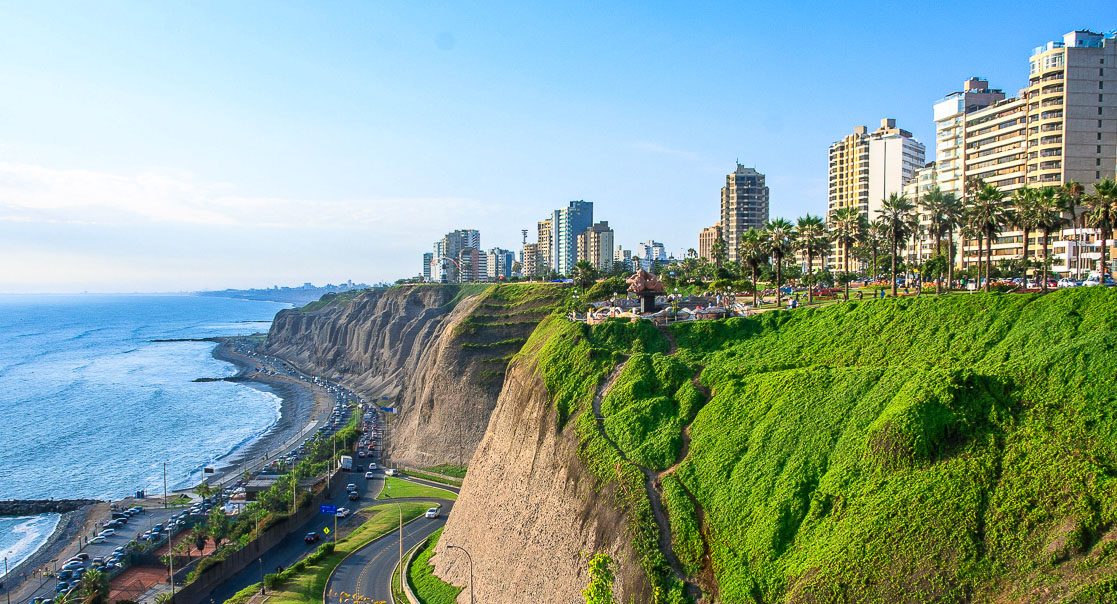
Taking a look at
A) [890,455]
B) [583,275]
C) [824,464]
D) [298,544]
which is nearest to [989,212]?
[890,455]

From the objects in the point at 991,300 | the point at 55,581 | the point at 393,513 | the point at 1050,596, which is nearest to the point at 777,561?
the point at 1050,596

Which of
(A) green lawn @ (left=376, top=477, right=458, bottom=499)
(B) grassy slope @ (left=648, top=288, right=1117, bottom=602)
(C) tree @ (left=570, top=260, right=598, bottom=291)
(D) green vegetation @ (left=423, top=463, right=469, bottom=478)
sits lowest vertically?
(A) green lawn @ (left=376, top=477, right=458, bottom=499)

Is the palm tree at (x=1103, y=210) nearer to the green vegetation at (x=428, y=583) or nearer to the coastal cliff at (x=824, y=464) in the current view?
the coastal cliff at (x=824, y=464)

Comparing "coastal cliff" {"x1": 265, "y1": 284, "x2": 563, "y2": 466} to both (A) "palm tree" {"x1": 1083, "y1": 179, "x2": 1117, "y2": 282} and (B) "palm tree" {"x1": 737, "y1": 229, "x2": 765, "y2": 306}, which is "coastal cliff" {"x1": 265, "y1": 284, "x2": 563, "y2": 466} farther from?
(A) "palm tree" {"x1": 1083, "y1": 179, "x2": 1117, "y2": 282}

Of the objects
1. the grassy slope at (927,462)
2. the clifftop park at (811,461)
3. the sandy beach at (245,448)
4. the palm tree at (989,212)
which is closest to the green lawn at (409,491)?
the clifftop park at (811,461)

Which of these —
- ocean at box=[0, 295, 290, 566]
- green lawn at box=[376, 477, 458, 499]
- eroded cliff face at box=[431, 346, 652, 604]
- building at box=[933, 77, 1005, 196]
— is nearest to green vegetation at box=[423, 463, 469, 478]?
green lawn at box=[376, 477, 458, 499]
